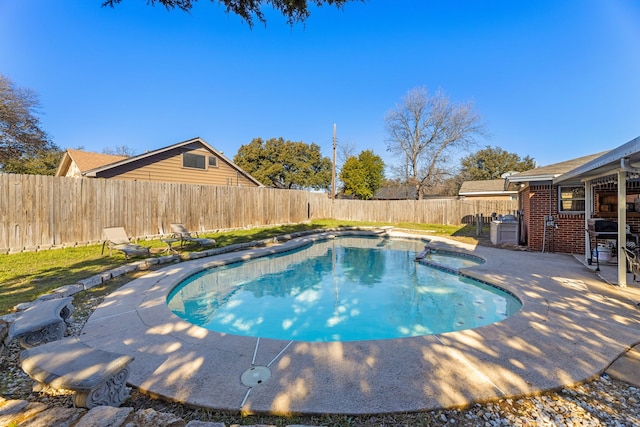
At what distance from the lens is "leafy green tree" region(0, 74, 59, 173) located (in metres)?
16.5

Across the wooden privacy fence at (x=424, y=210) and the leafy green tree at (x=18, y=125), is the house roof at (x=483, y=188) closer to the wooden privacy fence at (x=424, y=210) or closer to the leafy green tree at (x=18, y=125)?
the wooden privacy fence at (x=424, y=210)

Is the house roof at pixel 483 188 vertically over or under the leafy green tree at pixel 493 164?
under

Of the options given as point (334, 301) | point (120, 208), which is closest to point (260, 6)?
point (334, 301)

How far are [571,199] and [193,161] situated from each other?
17.7 meters

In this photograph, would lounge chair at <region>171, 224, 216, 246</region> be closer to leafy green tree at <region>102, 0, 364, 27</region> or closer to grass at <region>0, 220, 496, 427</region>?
grass at <region>0, 220, 496, 427</region>

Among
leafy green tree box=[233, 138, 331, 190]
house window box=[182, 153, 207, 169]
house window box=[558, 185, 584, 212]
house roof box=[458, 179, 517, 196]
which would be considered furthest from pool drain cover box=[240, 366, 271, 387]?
leafy green tree box=[233, 138, 331, 190]

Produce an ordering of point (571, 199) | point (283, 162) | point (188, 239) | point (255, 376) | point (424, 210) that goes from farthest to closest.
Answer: point (283, 162) < point (424, 210) < point (188, 239) < point (571, 199) < point (255, 376)

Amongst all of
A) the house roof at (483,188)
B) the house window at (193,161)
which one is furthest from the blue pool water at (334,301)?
the house roof at (483,188)

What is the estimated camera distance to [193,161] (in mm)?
17734

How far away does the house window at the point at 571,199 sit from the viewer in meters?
8.63

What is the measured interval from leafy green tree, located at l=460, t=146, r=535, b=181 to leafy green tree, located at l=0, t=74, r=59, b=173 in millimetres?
44321

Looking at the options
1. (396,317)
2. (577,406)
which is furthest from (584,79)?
(577,406)

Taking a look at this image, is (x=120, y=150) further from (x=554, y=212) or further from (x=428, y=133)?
(x=554, y=212)

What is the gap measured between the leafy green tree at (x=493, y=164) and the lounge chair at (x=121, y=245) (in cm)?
4132
